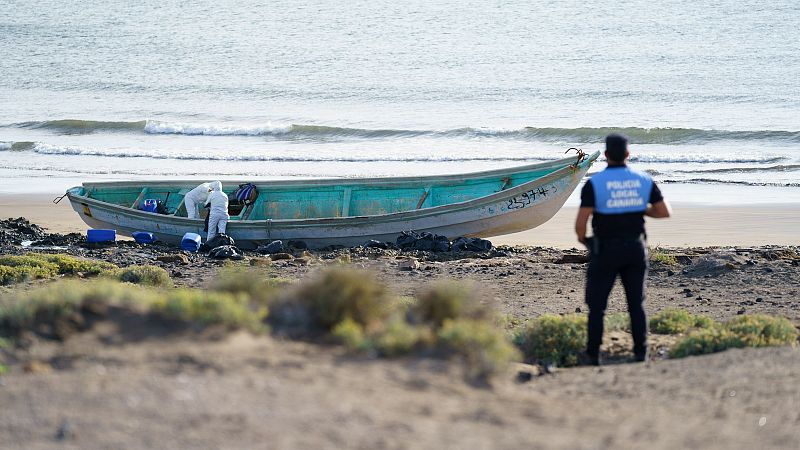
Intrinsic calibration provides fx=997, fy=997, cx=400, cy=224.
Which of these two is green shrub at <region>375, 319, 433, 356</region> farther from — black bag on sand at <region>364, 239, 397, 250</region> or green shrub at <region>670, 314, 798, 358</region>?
black bag on sand at <region>364, 239, 397, 250</region>

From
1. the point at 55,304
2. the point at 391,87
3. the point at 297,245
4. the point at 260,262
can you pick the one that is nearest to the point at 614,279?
the point at 55,304

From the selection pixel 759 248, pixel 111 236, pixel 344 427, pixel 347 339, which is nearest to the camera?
pixel 344 427

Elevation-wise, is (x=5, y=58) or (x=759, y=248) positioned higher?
(x=5, y=58)

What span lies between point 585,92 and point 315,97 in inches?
428

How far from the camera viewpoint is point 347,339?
5.77 metres

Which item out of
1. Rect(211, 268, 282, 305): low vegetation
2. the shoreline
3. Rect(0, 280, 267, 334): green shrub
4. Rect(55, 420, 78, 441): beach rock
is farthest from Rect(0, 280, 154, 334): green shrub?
the shoreline

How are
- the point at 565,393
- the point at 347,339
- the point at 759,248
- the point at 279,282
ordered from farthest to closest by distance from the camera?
the point at 759,248 → the point at 279,282 → the point at 565,393 → the point at 347,339

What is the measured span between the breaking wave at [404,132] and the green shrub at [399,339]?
82.7 feet

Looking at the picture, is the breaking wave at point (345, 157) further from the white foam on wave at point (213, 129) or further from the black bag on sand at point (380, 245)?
the black bag on sand at point (380, 245)

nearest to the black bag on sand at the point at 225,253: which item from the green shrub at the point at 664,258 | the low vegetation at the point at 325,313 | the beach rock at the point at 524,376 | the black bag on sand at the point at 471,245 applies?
the black bag on sand at the point at 471,245

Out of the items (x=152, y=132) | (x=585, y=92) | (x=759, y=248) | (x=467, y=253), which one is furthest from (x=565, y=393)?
(x=585, y=92)

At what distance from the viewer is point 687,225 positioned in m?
16.6

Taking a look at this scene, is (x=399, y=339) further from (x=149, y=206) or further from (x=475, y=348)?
(x=149, y=206)

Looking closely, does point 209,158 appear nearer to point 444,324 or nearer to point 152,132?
point 152,132
